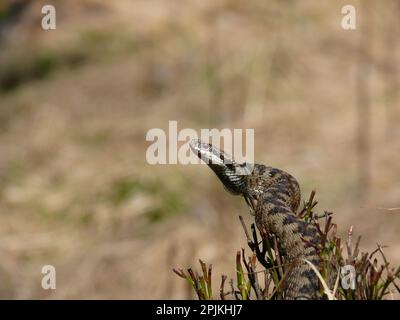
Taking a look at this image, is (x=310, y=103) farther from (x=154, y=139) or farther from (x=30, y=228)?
(x=30, y=228)

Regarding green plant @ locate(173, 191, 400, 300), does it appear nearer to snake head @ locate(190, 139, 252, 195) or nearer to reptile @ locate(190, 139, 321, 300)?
reptile @ locate(190, 139, 321, 300)

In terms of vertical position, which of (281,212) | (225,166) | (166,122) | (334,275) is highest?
(166,122)

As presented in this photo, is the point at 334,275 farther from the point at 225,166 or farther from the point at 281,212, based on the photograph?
the point at 225,166

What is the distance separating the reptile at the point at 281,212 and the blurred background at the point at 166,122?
5.22m

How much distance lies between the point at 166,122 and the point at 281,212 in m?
10.9

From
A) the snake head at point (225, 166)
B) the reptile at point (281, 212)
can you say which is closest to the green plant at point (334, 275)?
the reptile at point (281, 212)

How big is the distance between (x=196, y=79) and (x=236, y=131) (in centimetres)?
251

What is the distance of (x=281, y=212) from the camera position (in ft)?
15.1

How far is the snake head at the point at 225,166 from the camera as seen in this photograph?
502cm

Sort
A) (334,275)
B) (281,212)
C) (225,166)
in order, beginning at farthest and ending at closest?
(225,166) < (281,212) < (334,275)

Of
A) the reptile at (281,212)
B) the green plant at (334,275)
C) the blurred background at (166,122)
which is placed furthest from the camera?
the blurred background at (166,122)

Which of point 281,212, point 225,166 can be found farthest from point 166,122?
point 281,212

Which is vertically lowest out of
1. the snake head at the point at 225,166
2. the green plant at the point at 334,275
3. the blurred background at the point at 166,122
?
the green plant at the point at 334,275

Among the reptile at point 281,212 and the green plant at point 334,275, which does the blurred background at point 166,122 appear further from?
the green plant at point 334,275
